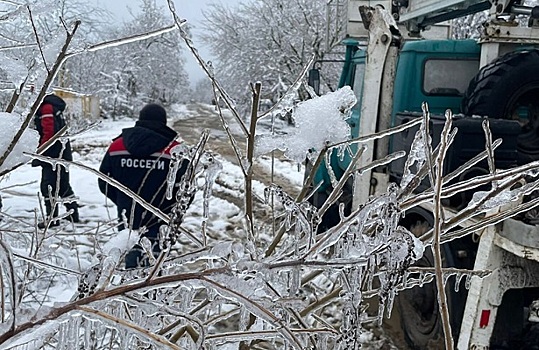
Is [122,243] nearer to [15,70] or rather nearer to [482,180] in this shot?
[15,70]

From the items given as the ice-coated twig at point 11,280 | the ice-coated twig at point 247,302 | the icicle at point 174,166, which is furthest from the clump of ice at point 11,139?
the ice-coated twig at point 247,302

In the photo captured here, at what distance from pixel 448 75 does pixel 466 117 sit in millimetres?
1192

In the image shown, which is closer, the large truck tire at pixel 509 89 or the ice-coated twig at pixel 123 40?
the ice-coated twig at pixel 123 40

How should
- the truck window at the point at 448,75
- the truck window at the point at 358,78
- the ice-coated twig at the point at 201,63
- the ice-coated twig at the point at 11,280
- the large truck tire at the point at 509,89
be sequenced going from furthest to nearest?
the truck window at the point at 358,78, the truck window at the point at 448,75, the large truck tire at the point at 509,89, the ice-coated twig at the point at 201,63, the ice-coated twig at the point at 11,280

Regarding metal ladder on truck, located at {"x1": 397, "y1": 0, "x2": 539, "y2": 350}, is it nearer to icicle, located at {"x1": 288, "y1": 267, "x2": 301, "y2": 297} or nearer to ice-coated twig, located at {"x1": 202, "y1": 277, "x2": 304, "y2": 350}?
icicle, located at {"x1": 288, "y1": 267, "x2": 301, "y2": 297}

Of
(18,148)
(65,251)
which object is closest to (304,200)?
(18,148)

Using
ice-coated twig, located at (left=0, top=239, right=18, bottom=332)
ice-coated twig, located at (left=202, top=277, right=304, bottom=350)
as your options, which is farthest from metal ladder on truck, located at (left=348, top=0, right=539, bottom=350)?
ice-coated twig, located at (left=0, top=239, right=18, bottom=332)

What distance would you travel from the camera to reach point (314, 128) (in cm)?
115

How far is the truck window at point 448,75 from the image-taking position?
15.1 ft

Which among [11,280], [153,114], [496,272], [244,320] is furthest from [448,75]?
[11,280]

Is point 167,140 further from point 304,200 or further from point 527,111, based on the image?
point 304,200

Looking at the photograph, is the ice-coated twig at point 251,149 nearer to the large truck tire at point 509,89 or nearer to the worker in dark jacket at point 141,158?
the worker in dark jacket at point 141,158

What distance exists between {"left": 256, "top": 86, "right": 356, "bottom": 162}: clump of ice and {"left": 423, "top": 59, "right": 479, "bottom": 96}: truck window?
3638 millimetres

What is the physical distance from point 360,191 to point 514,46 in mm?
1660
